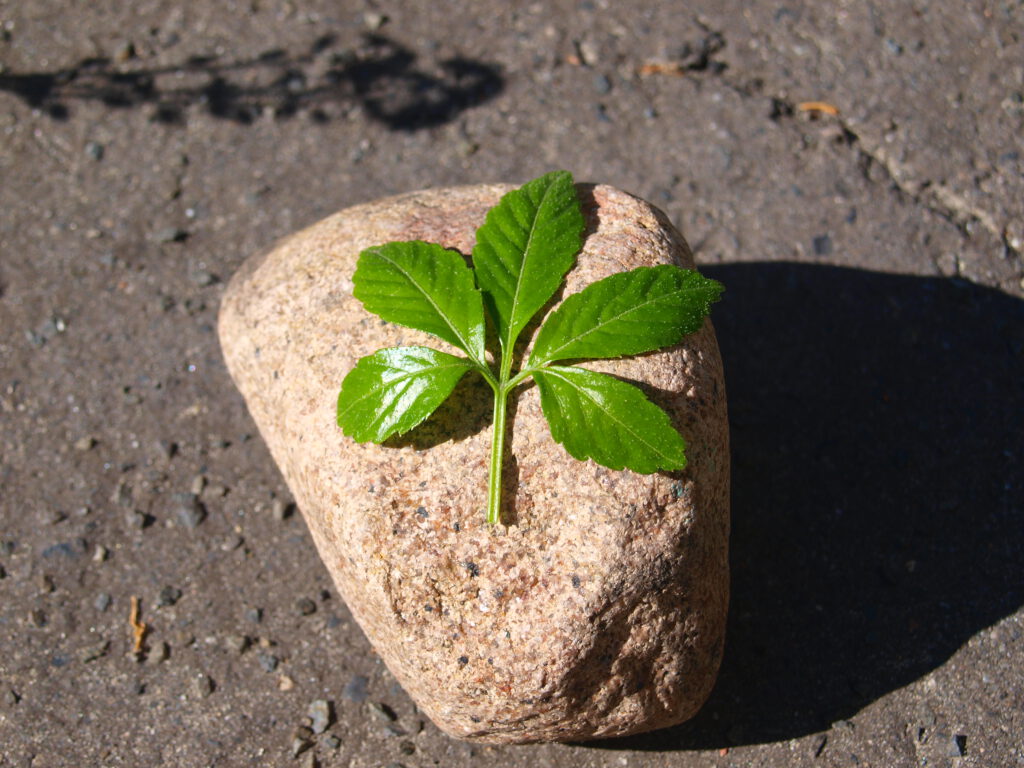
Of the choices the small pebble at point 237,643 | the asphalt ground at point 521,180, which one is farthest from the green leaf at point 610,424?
the small pebble at point 237,643

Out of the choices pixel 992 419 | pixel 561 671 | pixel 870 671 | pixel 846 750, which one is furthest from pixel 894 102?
pixel 561 671

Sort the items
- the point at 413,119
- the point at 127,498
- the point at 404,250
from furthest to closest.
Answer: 1. the point at 413,119
2. the point at 127,498
3. the point at 404,250

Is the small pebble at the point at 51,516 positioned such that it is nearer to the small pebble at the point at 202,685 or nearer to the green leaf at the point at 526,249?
the small pebble at the point at 202,685

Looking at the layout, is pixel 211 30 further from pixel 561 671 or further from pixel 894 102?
pixel 561 671

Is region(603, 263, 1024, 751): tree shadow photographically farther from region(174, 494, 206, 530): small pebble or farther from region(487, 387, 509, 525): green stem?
region(174, 494, 206, 530): small pebble

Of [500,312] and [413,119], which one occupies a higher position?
[500,312]

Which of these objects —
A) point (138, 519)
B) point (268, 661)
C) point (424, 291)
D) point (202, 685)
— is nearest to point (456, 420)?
point (424, 291)
